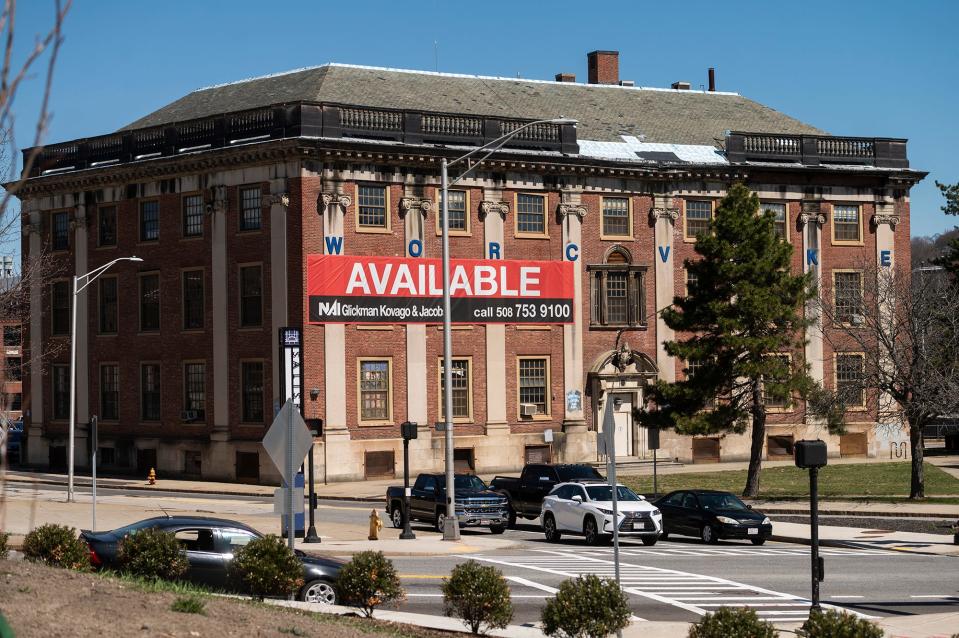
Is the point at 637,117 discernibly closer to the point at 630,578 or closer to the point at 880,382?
the point at 880,382

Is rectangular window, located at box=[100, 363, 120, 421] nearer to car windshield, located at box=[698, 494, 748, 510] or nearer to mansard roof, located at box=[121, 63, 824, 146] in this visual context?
mansard roof, located at box=[121, 63, 824, 146]

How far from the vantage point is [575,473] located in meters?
40.9

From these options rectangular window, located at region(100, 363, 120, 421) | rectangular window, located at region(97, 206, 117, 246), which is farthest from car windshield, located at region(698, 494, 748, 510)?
rectangular window, located at region(97, 206, 117, 246)

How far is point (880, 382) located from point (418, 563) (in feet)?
73.5

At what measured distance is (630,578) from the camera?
87.7 ft

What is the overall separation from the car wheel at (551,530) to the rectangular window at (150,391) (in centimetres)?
2891

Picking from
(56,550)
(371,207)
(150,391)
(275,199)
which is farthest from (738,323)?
(56,550)

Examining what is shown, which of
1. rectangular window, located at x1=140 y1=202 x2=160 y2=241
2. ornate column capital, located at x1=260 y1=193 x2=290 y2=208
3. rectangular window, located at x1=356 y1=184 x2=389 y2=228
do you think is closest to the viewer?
ornate column capital, located at x1=260 y1=193 x2=290 y2=208

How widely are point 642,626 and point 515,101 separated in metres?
48.8

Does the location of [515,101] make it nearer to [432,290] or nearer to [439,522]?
[432,290]

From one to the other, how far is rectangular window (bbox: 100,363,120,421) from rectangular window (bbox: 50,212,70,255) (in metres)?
6.27

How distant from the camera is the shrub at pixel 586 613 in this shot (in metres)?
16.6

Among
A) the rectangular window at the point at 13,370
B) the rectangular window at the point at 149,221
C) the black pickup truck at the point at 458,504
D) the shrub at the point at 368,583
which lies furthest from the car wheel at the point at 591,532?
the rectangular window at the point at 149,221

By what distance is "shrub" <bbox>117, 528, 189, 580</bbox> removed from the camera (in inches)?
792
